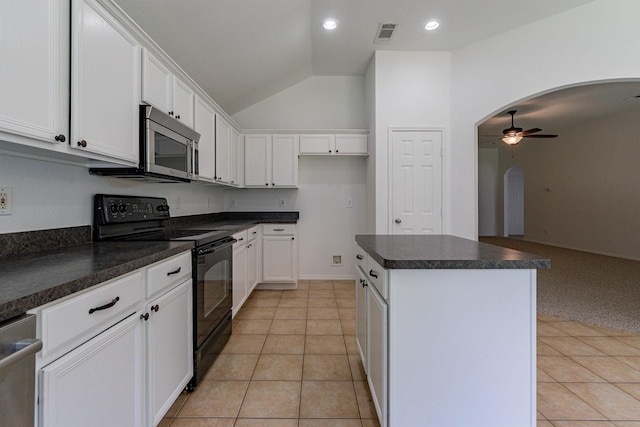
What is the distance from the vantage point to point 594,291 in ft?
11.9

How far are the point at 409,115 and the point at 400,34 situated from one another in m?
0.90

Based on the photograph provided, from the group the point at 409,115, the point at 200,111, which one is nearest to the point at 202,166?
the point at 200,111

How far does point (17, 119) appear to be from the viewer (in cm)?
101

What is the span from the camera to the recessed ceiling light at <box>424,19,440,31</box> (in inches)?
120

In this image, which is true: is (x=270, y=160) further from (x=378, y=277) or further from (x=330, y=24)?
(x=378, y=277)

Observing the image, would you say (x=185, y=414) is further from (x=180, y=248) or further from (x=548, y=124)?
(x=548, y=124)

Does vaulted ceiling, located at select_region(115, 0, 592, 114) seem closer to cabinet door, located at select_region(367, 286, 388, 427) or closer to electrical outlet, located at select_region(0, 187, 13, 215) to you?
electrical outlet, located at select_region(0, 187, 13, 215)

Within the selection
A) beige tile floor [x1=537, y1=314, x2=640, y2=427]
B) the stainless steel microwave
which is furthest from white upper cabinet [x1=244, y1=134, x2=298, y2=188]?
beige tile floor [x1=537, y1=314, x2=640, y2=427]

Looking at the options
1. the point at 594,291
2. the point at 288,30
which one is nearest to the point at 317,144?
the point at 288,30

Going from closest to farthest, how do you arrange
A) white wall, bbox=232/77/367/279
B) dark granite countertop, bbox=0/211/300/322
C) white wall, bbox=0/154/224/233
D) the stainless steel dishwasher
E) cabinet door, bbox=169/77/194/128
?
the stainless steel dishwasher → dark granite countertop, bbox=0/211/300/322 → white wall, bbox=0/154/224/233 → cabinet door, bbox=169/77/194/128 → white wall, bbox=232/77/367/279

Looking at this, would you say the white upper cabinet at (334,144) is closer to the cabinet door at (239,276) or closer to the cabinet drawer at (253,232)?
the cabinet drawer at (253,232)

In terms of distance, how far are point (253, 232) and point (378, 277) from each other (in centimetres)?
238

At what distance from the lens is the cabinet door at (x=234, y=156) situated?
3.55 m

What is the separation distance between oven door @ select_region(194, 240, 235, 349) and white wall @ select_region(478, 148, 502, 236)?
8919 millimetres
